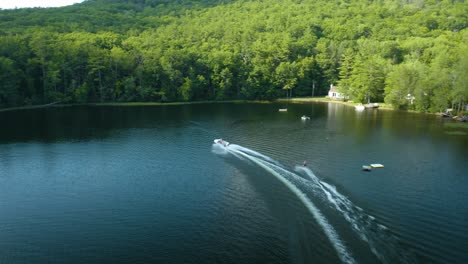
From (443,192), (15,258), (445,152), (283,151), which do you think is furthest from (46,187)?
(445,152)

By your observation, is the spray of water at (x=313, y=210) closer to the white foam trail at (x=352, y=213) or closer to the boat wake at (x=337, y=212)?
the boat wake at (x=337, y=212)

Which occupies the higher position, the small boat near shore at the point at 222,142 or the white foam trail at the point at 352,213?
the small boat near shore at the point at 222,142

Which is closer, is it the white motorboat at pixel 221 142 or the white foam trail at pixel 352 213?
the white foam trail at pixel 352 213

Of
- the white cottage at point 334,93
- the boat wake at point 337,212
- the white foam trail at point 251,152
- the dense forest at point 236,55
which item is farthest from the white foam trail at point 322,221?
the white cottage at point 334,93

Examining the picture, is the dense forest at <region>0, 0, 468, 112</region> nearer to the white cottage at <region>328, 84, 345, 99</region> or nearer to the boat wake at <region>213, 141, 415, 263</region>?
the white cottage at <region>328, 84, 345, 99</region>

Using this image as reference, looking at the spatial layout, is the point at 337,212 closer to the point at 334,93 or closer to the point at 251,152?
the point at 251,152

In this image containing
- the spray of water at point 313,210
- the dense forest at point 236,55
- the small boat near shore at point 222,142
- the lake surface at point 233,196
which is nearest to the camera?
the spray of water at point 313,210

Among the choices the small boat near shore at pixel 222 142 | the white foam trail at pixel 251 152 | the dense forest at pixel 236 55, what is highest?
the dense forest at pixel 236 55
